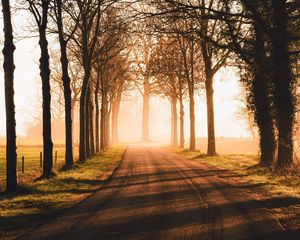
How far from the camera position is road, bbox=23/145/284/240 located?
8.56 metres

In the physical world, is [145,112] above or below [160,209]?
above

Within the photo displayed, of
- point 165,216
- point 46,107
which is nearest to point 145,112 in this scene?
point 46,107

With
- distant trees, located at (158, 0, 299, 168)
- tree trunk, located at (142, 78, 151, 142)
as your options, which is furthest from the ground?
tree trunk, located at (142, 78, 151, 142)

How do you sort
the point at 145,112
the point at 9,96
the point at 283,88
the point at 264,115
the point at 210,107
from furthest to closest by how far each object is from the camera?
the point at 145,112, the point at 210,107, the point at 264,115, the point at 283,88, the point at 9,96

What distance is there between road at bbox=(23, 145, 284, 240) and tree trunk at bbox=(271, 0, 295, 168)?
223 inches

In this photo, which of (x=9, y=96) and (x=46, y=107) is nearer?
(x=9, y=96)

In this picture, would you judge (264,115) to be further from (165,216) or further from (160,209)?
(165,216)

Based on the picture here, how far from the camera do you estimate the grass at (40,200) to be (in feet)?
33.3

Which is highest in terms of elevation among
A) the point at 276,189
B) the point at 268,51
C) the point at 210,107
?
the point at 268,51

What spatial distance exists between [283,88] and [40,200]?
1283 cm

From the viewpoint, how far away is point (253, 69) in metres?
22.1

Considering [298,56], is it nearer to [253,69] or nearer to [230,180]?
[253,69]

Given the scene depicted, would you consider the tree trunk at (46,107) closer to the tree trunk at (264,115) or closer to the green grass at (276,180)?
the green grass at (276,180)

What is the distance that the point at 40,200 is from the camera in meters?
13.3
